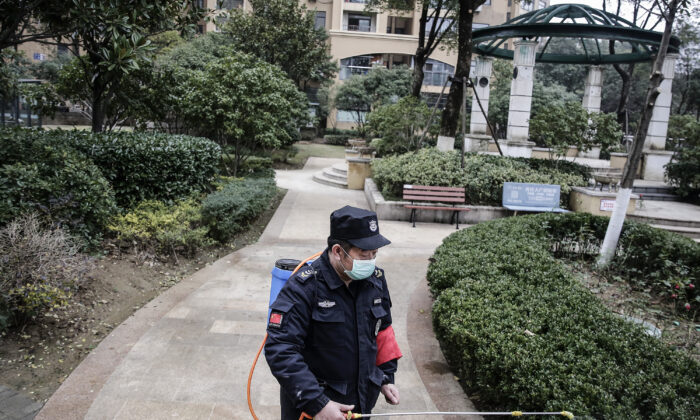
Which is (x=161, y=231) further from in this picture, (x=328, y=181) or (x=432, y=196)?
(x=328, y=181)

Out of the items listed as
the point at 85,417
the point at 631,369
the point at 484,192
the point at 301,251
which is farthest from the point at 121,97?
the point at 631,369

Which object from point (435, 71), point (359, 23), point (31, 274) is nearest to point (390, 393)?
point (31, 274)

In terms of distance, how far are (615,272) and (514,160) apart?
7.04m

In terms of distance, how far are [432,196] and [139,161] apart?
608cm

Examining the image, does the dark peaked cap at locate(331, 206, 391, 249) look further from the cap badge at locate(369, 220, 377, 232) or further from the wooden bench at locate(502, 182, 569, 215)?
the wooden bench at locate(502, 182, 569, 215)

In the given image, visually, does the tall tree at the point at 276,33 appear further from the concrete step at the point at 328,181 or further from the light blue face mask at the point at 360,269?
the light blue face mask at the point at 360,269

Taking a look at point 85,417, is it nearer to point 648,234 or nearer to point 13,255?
point 13,255

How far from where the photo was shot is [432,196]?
11234 millimetres

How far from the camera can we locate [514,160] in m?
13.6

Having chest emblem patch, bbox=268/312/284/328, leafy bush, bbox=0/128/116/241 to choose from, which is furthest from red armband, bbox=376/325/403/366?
leafy bush, bbox=0/128/116/241

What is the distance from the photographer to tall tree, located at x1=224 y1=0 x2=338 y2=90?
80.3ft

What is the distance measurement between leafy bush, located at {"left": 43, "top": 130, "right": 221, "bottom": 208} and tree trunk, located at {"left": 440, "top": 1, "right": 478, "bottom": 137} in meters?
7.49

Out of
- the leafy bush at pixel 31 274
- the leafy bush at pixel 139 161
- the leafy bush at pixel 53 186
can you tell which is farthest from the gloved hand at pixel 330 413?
the leafy bush at pixel 139 161

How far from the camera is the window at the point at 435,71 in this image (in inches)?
1693
